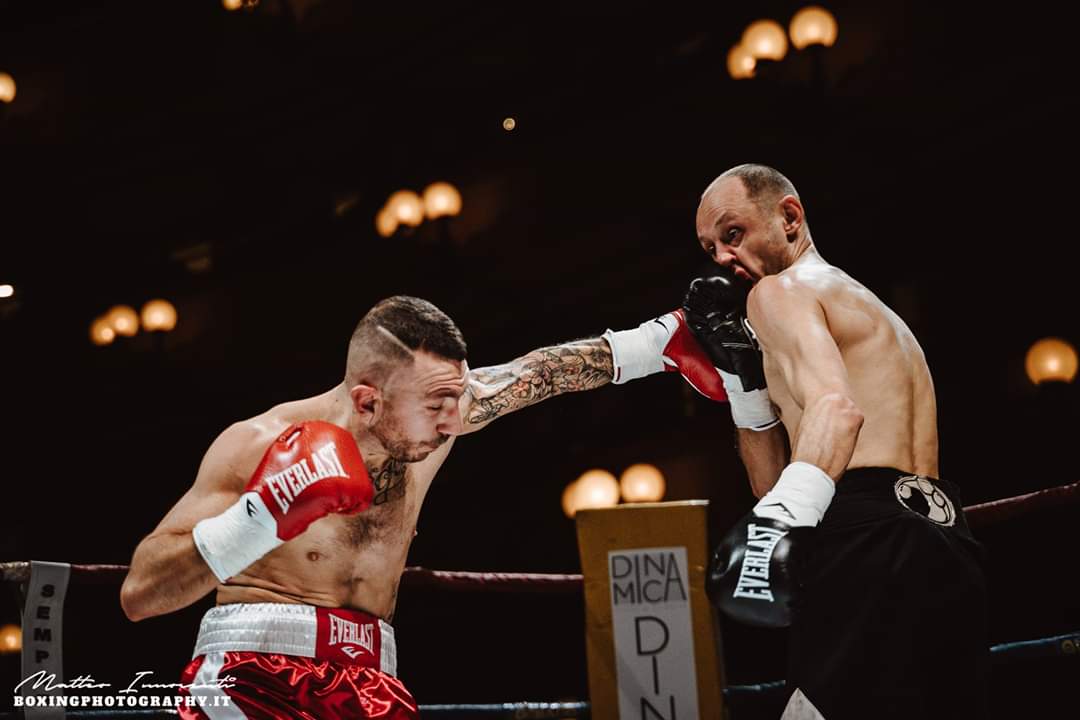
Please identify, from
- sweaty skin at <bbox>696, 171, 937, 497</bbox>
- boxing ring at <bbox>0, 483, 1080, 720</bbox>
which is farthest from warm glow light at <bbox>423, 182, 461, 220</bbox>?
sweaty skin at <bbox>696, 171, 937, 497</bbox>

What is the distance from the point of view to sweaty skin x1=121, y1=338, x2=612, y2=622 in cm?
234

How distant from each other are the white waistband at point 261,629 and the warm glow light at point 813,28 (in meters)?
6.05

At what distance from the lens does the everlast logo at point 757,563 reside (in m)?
1.76

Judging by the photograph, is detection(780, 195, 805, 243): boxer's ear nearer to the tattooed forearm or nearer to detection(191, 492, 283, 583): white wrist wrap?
the tattooed forearm

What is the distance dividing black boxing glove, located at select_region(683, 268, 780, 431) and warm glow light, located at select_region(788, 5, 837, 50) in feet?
16.5

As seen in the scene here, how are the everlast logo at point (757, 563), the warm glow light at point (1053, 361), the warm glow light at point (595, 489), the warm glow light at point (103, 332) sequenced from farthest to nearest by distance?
the warm glow light at point (103, 332)
the warm glow light at point (595, 489)
the warm glow light at point (1053, 361)
the everlast logo at point (757, 563)

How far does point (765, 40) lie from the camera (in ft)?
24.6

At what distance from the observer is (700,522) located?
3320mm

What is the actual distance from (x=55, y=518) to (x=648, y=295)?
5.06 meters

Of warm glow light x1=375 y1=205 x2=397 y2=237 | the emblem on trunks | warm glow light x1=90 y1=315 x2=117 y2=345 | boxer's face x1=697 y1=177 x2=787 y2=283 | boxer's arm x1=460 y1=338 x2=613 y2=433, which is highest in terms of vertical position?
warm glow light x1=375 y1=205 x2=397 y2=237

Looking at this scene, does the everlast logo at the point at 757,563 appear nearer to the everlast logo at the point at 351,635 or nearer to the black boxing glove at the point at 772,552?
the black boxing glove at the point at 772,552

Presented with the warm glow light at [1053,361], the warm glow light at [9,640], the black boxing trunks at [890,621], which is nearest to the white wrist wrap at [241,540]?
the black boxing trunks at [890,621]

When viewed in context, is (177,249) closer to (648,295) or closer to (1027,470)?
(648,295)

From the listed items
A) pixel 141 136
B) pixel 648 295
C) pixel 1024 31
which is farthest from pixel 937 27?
pixel 141 136
